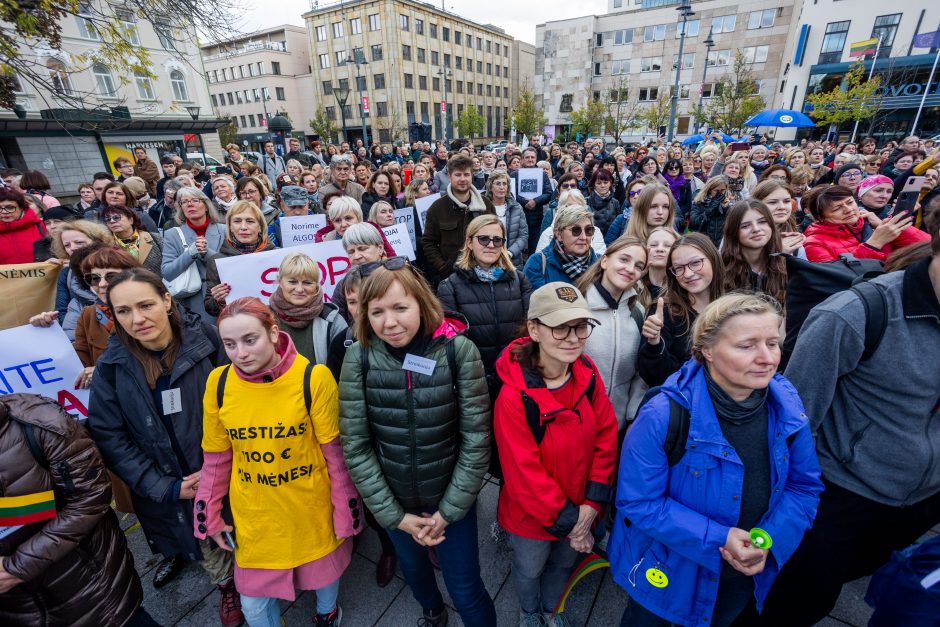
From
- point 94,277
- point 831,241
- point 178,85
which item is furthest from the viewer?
point 178,85

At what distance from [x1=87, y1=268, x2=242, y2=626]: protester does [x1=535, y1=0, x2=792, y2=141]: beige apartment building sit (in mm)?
50174

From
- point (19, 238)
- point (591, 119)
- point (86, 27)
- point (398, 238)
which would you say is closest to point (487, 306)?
point (398, 238)

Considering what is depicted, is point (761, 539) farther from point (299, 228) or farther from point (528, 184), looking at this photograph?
point (528, 184)

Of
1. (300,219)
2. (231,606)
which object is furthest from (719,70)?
(231,606)

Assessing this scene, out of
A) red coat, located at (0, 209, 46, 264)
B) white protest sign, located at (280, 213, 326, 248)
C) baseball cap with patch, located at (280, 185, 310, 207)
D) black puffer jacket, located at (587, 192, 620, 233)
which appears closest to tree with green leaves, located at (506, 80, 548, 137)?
black puffer jacket, located at (587, 192, 620, 233)

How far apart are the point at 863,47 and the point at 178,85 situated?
51.2 meters

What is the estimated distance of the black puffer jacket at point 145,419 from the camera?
2.37 metres

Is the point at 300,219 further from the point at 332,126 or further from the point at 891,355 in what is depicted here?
the point at 332,126

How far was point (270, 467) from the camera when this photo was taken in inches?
85.9

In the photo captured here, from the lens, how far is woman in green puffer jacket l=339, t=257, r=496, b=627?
7.00 feet

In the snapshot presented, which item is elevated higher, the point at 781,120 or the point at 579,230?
the point at 781,120

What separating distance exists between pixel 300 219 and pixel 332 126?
5662 centimetres

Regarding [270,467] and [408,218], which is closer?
[270,467]

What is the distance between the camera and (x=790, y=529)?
6.03 ft
